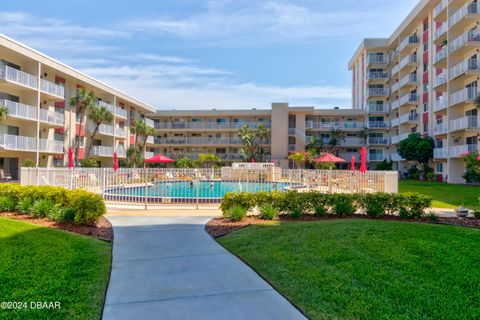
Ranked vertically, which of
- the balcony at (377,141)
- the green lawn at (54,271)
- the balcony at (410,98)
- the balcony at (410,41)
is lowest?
the green lawn at (54,271)

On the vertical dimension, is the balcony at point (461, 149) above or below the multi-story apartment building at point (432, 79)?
below

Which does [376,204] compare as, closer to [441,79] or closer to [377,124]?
[441,79]

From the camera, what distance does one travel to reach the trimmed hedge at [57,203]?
10.1 m

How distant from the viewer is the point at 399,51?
160ft

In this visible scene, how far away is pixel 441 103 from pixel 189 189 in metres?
30.9

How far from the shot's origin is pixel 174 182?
54.7ft

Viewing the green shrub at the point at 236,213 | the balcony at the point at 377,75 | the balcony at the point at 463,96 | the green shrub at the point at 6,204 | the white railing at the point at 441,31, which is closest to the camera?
the green shrub at the point at 236,213

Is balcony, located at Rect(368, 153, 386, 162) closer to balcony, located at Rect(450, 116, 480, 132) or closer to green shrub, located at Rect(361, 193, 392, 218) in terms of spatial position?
balcony, located at Rect(450, 116, 480, 132)

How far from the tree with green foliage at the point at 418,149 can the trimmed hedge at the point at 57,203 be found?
35.9 m

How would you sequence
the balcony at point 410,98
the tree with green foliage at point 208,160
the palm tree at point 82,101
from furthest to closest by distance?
the tree with green foliage at point 208,160 → the balcony at point 410,98 → the palm tree at point 82,101

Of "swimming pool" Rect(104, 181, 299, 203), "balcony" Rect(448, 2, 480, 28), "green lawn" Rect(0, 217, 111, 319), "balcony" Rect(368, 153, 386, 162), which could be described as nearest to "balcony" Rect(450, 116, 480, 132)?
"balcony" Rect(448, 2, 480, 28)

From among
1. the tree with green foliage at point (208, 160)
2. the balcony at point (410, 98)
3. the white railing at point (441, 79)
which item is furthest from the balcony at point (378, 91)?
the tree with green foliage at point (208, 160)

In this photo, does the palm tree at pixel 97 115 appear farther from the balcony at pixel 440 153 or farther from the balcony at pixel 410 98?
the balcony at pixel 410 98

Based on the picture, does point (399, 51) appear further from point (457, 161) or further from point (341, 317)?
point (341, 317)
